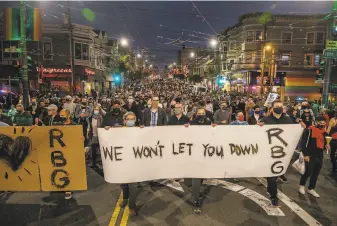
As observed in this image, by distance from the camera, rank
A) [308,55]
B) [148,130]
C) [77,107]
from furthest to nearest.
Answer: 1. [308,55]
2. [77,107]
3. [148,130]

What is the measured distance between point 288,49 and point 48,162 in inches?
1568

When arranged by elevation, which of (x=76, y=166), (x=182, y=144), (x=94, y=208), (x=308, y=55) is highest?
(x=308, y=55)

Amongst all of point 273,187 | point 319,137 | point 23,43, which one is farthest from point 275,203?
point 23,43

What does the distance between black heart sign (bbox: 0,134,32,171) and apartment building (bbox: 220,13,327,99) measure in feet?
116

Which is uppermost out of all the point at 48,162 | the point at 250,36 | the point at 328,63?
the point at 250,36

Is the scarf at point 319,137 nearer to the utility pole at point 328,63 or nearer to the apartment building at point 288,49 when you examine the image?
the utility pole at point 328,63

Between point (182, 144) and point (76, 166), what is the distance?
82.8 inches

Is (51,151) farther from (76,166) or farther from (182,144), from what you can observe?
→ (182,144)

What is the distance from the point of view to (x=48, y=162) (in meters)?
5.48

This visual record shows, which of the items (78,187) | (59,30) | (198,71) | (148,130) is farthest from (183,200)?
(198,71)

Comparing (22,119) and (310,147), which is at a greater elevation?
(22,119)

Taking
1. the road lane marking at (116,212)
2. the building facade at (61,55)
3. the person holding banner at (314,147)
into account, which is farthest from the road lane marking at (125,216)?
the building facade at (61,55)

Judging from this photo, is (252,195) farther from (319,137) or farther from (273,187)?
(319,137)

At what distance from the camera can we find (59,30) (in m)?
34.3
